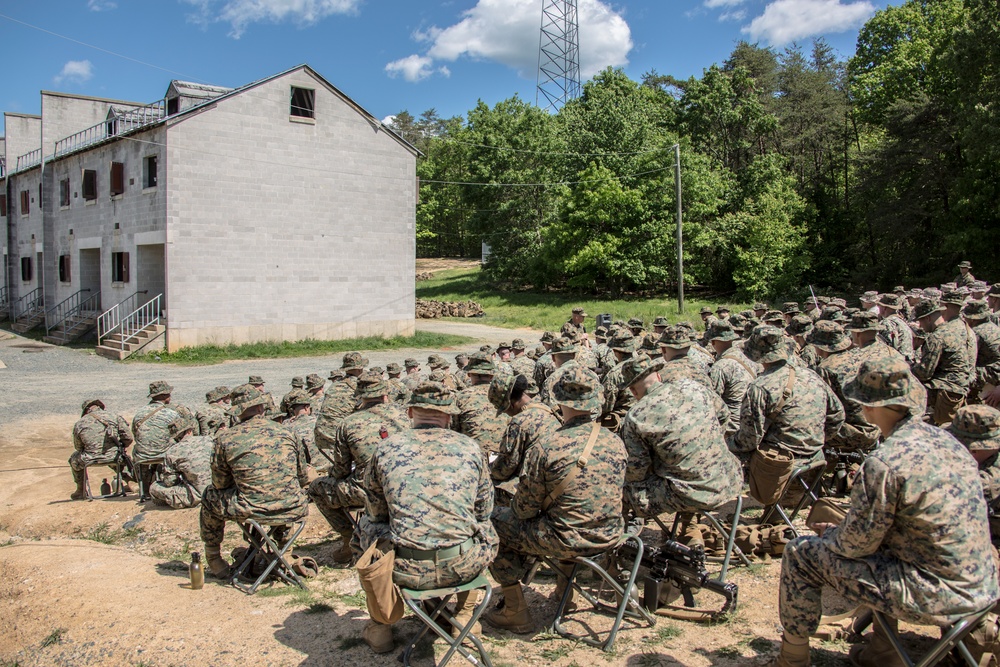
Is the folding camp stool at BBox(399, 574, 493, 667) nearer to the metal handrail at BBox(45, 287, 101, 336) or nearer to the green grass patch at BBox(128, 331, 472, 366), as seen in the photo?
the green grass patch at BBox(128, 331, 472, 366)

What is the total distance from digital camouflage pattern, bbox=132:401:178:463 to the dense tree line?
91.6 ft

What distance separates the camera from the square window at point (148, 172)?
987 inches

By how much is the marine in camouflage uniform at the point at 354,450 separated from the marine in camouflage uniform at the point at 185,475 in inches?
120

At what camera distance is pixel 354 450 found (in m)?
6.49

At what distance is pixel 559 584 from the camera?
18.1ft

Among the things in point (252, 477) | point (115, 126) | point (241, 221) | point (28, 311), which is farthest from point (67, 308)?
point (252, 477)

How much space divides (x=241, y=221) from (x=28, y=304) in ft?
58.0

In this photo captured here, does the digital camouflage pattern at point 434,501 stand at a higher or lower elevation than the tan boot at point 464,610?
higher

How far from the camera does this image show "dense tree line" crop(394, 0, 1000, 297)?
29953 mm

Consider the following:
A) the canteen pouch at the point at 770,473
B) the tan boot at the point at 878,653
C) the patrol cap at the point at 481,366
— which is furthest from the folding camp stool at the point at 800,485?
the patrol cap at the point at 481,366

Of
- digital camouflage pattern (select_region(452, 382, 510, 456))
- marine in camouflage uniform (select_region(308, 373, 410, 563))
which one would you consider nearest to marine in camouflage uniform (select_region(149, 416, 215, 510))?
marine in camouflage uniform (select_region(308, 373, 410, 563))

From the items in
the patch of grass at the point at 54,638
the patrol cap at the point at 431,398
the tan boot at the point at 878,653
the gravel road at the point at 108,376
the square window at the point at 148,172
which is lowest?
the patch of grass at the point at 54,638

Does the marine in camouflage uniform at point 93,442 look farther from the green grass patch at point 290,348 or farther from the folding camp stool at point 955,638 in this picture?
the green grass patch at point 290,348

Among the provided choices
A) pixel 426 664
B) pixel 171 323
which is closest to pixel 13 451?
pixel 171 323
